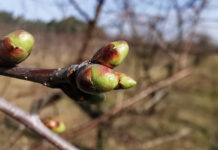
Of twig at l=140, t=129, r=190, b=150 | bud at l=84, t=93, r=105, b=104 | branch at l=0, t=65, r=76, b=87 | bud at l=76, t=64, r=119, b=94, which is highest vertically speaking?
bud at l=76, t=64, r=119, b=94

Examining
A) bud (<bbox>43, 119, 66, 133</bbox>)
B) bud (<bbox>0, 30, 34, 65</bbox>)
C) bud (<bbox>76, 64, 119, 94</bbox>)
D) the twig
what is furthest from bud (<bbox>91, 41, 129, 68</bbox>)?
the twig

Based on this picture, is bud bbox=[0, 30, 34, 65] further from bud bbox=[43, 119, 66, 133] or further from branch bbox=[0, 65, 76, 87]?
bud bbox=[43, 119, 66, 133]

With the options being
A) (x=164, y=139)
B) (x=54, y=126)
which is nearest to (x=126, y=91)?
(x=164, y=139)

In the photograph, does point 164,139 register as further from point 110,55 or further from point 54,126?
point 110,55

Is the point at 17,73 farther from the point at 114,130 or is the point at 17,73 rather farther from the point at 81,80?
the point at 114,130

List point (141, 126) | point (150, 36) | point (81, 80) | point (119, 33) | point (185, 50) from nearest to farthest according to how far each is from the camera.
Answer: point (81, 80)
point (119, 33)
point (185, 50)
point (150, 36)
point (141, 126)

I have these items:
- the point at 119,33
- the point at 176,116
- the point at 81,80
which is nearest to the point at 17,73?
the point at 81,80
